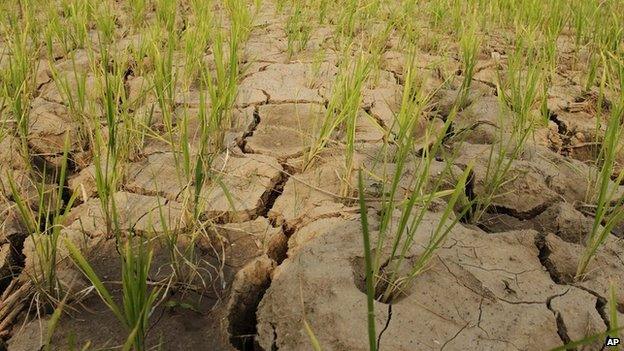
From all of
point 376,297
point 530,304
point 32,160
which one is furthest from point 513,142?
point 32,160

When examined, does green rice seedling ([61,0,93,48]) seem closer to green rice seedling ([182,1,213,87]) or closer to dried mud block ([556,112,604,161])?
green rice seedling ([182,1,213,87])

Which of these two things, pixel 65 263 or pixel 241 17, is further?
pixel 241 17

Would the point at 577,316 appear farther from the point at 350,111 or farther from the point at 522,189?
the point at 350,111

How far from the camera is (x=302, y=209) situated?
1.54 m

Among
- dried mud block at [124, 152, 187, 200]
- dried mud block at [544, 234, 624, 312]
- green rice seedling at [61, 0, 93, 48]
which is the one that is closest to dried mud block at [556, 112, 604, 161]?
dried mud block at [544, 234, 624, 312]

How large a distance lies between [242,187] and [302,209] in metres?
0.21

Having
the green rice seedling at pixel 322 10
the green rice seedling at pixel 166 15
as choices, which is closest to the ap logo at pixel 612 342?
the green rice seedling at pixel 166 15

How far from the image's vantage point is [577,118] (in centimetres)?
213

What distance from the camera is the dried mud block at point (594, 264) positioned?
1253mm

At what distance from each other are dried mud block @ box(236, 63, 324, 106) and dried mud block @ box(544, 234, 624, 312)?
1.05m

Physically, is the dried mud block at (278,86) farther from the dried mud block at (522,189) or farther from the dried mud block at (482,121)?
the dried mud block at (522,189)

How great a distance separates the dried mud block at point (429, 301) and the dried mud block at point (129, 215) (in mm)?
365

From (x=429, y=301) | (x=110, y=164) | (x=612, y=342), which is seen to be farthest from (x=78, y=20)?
(x=612, y=342)

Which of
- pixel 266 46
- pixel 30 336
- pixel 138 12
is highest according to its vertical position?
pixel 138 12
